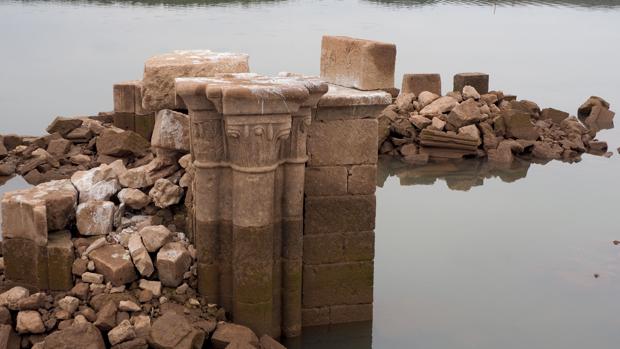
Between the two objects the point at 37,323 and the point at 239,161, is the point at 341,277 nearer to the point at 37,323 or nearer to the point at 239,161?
the point at 239,161

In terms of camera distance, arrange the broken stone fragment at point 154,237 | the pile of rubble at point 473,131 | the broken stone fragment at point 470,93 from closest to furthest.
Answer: the broken stone fragment at point 154,237, the pile of rubble at point 473,131, the broken stone fragment at point 470,93

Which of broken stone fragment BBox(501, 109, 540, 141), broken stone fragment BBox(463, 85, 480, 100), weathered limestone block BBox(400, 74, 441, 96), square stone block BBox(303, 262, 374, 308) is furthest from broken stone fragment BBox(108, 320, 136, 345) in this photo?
weathered limestone block BBox(400, 74, 441, 96)

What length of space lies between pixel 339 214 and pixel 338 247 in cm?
30

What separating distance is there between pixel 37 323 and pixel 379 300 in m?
3.39

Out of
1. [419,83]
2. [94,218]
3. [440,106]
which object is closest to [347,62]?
[94,218]

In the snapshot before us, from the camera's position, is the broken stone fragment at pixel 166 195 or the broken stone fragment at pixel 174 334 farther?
the broken stone fragment at pixel 166 195

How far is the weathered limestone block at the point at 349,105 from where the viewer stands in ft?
20.2

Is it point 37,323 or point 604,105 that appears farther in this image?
point 604,105

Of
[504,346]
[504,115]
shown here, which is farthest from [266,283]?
[504,115]

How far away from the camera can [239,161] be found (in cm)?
570

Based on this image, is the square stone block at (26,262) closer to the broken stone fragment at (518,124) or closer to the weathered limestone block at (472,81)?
the broken stone fragment at (518,124)

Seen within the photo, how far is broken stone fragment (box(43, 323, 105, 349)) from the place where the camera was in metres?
5.25

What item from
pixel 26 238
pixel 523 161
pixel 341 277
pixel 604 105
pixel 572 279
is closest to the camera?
pixel 26 238

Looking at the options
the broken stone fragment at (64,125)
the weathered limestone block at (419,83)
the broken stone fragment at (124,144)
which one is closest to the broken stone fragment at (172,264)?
the broken stone fragment at (124,144)
